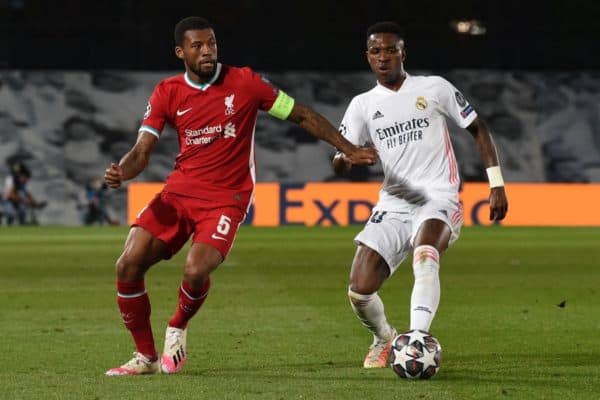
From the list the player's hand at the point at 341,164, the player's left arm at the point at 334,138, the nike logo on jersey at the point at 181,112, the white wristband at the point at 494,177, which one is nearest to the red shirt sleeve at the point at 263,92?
the player's left arm at the point at 334,138

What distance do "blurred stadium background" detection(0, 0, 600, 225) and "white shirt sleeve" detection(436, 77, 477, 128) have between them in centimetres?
2627

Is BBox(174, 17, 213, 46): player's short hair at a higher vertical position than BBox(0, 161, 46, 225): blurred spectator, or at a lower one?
higher

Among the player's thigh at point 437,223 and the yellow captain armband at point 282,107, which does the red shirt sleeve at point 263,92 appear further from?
the player's thigh at point 437,223

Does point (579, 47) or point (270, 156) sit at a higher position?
point (579, 47)

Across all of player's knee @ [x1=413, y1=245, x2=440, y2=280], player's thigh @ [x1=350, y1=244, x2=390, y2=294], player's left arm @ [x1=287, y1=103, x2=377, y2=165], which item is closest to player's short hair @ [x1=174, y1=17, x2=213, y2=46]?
player's left arm @ [x1=287, y1=103, x2=377, y2=165]

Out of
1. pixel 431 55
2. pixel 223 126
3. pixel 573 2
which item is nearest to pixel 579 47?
pixel 573 2

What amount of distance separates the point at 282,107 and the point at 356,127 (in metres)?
0.83

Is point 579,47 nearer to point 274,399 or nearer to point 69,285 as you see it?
point 69,285

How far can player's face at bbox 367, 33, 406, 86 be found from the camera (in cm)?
859

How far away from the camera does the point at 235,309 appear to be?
12398mm

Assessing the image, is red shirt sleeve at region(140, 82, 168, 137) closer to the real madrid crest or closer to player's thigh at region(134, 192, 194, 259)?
player's thigh at region(134, 192, 194, 259)

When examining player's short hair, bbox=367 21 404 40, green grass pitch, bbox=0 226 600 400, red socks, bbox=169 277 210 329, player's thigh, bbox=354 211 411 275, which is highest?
player's short hair, bbox=367 21 404 40

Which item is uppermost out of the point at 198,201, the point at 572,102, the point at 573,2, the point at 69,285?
the point at 573,2

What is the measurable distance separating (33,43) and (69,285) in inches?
835
